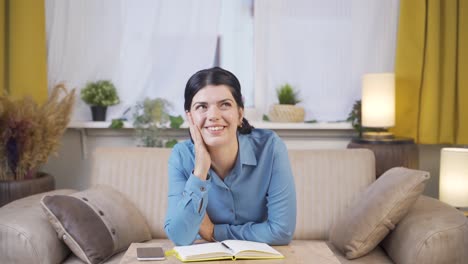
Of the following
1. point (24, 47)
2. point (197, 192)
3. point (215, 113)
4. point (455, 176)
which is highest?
point (24, 47)

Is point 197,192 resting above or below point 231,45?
below

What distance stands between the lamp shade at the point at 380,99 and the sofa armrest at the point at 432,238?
96 centimetres

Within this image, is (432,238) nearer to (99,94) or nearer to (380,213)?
(380,213)

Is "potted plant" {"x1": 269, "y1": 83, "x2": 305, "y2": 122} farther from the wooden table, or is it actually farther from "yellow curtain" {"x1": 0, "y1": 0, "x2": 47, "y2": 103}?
the wooden table

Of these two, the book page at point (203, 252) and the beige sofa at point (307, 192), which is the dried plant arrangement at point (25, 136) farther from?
the book page at point (203, 252)

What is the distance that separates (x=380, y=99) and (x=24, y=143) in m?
1.89

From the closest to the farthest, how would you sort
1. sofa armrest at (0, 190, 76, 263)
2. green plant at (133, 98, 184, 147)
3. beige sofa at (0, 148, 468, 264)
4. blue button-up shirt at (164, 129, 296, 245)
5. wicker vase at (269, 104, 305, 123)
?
blue button-up shirt at (164, 129, 296, 245) < sofa armrest at (0, 190, 76, 263) < beige sofa at (0, 148, 468, 264) < green plant at (133, 98, 184, 147) < wicker vase at (269, 104, 305, 123)

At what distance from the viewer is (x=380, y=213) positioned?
2369 mm

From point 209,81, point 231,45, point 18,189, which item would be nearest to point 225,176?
point 209,81

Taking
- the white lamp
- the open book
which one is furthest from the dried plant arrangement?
the white lamp

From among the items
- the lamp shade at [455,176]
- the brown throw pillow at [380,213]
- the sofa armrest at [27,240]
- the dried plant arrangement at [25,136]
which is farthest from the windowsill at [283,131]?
the sofa armrest at [27,240]

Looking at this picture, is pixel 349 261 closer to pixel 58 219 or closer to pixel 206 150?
pixel 206 150

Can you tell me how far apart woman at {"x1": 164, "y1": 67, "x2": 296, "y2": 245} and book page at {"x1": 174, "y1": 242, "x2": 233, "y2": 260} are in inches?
8.0

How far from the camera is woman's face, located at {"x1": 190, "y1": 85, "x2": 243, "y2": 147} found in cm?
182
